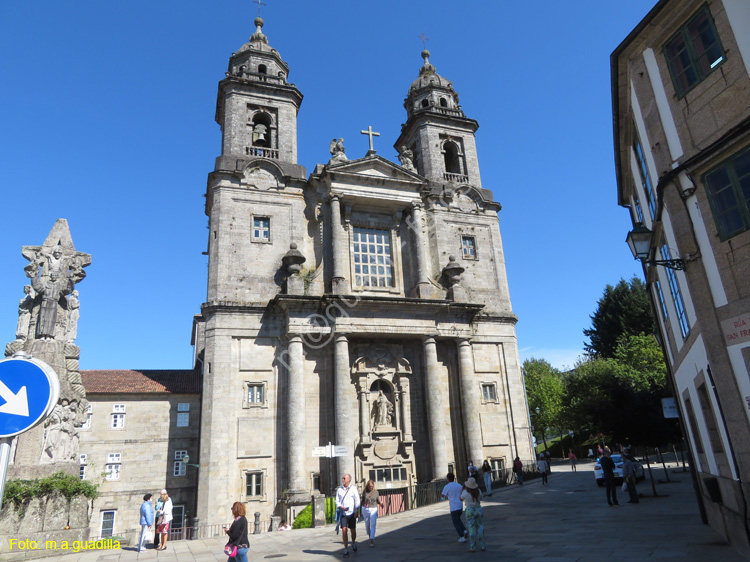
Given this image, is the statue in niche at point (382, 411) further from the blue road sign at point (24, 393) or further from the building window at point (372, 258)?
the blue road sign at point (24, 393)

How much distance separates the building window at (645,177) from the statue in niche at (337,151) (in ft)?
59.0

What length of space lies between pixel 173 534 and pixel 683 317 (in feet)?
65.6

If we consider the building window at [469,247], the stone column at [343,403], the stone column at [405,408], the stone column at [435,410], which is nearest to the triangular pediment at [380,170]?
the building window at [469,247]

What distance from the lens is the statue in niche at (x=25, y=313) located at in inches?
511

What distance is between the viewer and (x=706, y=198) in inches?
369

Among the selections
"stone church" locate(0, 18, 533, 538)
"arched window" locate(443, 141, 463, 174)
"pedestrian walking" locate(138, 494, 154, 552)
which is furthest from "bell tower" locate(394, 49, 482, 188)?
"pedestrian walking" locate(138, 494, 154, 552)

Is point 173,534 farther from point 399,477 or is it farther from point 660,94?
point 660,94

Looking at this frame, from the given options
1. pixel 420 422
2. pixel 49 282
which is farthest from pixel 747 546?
pixel 420 422

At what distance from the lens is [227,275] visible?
24.9 meters

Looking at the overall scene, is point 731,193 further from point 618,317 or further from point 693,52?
point 618,317

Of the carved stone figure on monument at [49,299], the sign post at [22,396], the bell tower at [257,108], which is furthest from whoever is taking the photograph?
the bell tower at [257,108]

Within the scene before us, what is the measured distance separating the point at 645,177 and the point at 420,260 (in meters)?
15.2

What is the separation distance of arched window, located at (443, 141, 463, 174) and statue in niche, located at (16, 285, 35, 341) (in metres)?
25.9

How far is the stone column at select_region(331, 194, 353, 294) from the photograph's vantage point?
25344 millimetres
